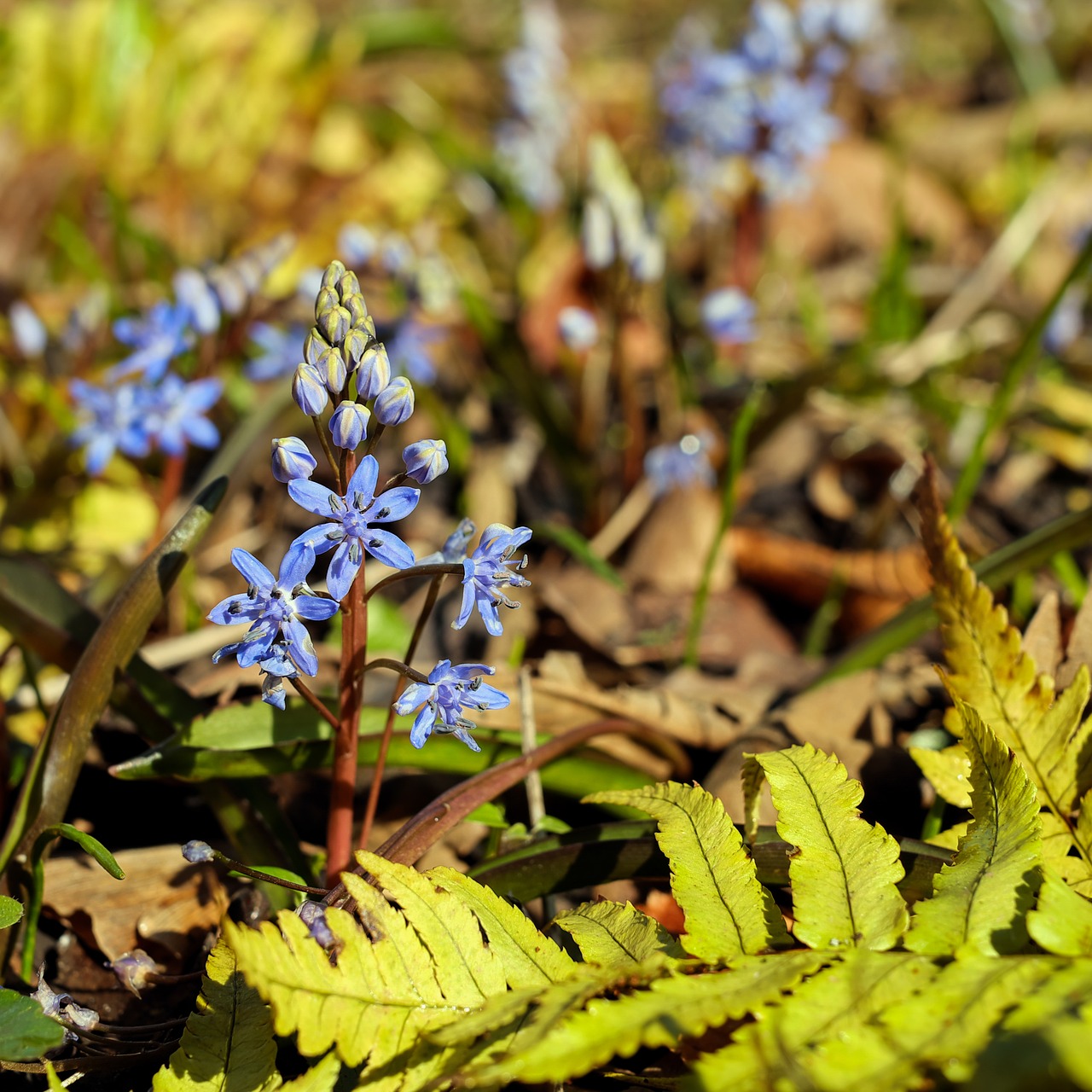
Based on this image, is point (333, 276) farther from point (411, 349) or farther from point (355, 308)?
point (411, 349)

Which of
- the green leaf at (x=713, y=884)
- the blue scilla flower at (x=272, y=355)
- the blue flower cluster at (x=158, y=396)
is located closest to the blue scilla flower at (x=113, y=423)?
the blue flower cluster at (x=158, y=396)

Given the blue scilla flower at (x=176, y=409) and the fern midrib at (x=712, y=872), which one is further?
the blue scilla flower at (x=176, y=409)

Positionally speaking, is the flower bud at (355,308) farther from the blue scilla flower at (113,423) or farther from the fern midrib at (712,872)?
the blue scilla flower at (113,423)

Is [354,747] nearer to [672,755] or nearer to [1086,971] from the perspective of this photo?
[672,755]

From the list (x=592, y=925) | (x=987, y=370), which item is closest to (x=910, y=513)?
(x=987, y=370)

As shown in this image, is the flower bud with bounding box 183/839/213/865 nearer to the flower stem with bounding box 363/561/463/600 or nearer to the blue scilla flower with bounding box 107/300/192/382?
the flower stem with bounding box 363/561/463/600

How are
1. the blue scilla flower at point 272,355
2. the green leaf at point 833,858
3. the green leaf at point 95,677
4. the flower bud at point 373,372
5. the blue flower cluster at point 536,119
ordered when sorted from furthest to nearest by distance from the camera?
the blue flower cluster at point 536,119, the blue scilla flower at point 272,355, the green leaf at point 95,677, the flower bud at point 373,372, the green leaf at point 833,858

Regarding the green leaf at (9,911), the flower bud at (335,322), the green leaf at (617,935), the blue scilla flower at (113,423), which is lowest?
the green leaf at (9,911)
